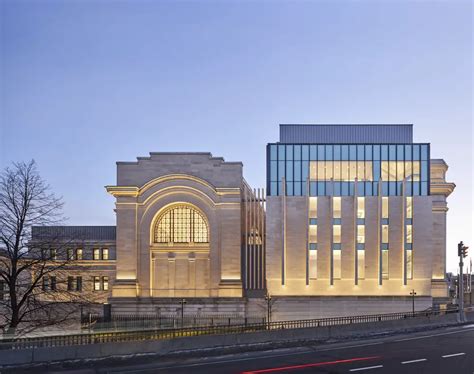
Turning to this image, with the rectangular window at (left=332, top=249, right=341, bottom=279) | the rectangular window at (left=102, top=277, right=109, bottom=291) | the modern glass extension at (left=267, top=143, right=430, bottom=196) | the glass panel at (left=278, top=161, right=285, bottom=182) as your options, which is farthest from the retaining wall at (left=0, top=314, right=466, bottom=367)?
the rectangular window at (left=102, top=277, right=109, bottom=291)

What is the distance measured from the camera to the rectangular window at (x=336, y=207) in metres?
73.2

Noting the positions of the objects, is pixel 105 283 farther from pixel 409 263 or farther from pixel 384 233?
pixel 409 263

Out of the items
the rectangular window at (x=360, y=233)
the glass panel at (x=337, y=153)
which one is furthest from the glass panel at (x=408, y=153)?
the rectangular window at (x=360, y=233)

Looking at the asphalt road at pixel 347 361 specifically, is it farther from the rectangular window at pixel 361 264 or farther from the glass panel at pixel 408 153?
the glass panel at pixel 408 153

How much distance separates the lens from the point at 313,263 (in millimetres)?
72125

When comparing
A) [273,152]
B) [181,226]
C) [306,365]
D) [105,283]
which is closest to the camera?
[306,365]

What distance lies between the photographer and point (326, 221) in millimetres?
72875

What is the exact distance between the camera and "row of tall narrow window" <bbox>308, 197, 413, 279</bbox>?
→ 71938 mm

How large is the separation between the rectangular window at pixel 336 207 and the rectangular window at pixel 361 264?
501cm

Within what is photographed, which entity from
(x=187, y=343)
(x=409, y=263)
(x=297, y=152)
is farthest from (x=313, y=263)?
(x=187, y=343)

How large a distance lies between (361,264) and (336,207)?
7.39 metres

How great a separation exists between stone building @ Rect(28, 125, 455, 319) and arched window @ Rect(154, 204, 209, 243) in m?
0.12

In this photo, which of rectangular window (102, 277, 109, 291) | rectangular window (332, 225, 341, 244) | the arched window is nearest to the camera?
rectangular window (332, 225, 341, 244)

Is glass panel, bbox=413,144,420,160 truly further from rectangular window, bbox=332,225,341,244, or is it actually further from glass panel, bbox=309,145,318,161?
rectangular window, bbox=332,225,341,244
